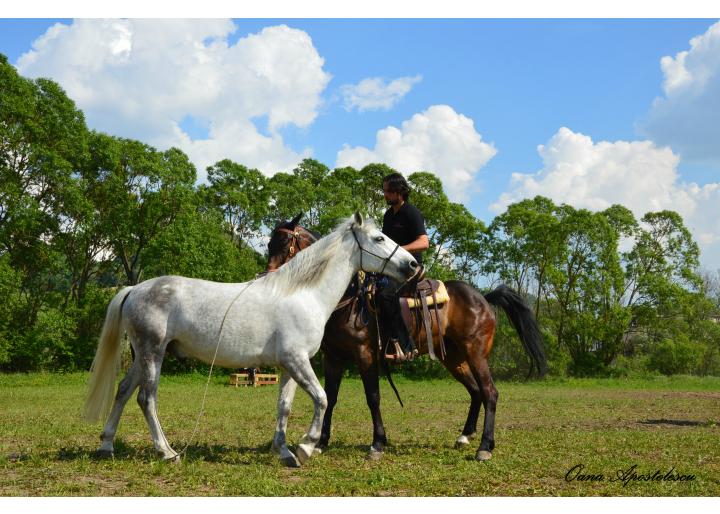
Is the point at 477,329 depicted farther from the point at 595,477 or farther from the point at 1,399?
the point at 1,399

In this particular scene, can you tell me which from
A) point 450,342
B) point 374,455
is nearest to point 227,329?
point 374,455

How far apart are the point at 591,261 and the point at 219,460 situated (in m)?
33.6

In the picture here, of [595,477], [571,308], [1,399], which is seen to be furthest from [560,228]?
[595,477]

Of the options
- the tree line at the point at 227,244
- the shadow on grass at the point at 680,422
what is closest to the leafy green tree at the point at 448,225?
the tree line at the point at 227,244

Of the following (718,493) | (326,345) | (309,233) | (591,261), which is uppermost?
(591,261)

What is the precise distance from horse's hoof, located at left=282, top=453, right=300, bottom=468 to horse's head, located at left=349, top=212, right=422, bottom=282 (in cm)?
219

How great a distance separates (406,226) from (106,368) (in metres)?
3.95

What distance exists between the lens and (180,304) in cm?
624

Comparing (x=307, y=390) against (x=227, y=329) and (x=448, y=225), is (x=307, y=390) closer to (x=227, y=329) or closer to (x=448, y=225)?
(x=227, y=329)

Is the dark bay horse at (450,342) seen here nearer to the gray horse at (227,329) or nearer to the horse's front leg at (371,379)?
the horse's front leg at (371,379)

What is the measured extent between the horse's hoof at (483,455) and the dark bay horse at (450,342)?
0.01 metres

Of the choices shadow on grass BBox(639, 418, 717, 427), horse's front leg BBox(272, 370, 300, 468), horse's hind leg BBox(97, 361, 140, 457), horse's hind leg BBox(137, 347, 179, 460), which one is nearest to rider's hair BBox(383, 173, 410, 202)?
horse's front leg BBox(272, 370, 300, 468)

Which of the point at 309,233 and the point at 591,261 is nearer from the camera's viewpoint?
the point at 309,233

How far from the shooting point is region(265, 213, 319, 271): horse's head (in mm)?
7414
